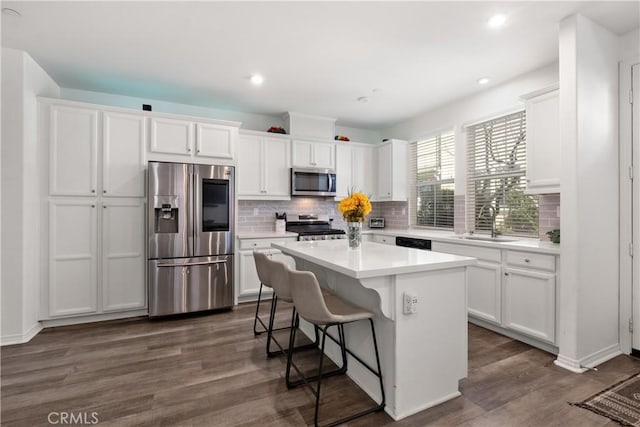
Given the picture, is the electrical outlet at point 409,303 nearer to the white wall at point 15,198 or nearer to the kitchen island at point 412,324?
the kitchen island at point 412,324

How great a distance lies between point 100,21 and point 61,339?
282 cm

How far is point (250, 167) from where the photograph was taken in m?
4.37

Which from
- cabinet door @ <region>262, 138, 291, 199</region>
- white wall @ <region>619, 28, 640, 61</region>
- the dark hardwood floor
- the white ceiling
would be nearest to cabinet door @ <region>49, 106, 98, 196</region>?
the white ceiling

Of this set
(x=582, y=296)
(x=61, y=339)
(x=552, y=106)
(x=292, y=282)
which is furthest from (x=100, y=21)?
(x=582, y=296)

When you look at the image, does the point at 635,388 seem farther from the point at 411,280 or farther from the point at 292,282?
the point at 292,282

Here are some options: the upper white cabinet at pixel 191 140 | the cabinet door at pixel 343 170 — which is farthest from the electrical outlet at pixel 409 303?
the cabinet door at pixel 343 170

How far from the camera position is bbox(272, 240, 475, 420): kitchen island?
175 centimetres

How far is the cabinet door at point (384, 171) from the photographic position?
16.4 ft

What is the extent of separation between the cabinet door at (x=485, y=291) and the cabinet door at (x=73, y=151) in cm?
410

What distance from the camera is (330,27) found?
250cm

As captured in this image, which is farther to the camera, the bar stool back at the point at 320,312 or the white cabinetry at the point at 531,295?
the white cabinetry at the point at 531,295

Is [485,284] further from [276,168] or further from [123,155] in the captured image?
[123,155]

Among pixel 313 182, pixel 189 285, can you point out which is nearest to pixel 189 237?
pixel 189 285

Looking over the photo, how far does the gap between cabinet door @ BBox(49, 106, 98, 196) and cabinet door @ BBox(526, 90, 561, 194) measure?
4.40m
